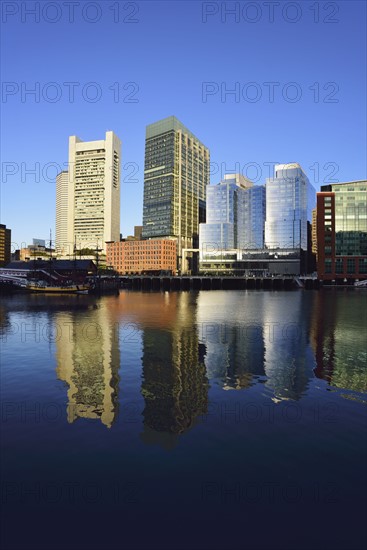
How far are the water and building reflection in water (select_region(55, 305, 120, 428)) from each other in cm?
16

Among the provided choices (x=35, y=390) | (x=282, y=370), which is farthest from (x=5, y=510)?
(x=282, y=370)

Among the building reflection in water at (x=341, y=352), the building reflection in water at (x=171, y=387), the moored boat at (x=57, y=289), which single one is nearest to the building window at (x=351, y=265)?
the moored boat at (x=57, y=289)

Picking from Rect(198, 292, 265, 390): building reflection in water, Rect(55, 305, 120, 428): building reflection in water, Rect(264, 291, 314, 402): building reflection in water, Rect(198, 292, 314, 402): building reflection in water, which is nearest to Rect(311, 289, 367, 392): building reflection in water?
Rect(264, 291, 314, 402): building reflection in water

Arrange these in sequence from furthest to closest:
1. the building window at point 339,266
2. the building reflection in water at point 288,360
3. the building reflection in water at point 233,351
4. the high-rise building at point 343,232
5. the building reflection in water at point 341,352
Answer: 1. the building window at point 339,266
2. the high-rise building at point 343,232
3. the building reflection in water at point 233,351
4. the building reflection in water at point 341,352
5. the building reflection in water at point 288,360

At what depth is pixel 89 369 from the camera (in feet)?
89.3

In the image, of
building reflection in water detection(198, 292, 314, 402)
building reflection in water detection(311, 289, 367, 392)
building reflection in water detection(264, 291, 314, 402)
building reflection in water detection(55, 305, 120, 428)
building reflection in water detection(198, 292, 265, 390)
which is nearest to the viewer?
building reflection in water detection(55, 305, 120, 428)

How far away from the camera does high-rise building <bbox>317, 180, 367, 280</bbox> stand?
619ft

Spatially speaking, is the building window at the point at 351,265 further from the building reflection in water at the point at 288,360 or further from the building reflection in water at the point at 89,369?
the building reflection in water at the point at 89,369

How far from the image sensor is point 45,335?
42.6 metres

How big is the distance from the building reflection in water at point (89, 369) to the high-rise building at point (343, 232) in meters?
166

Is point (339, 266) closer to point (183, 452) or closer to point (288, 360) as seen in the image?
point (288, 360)

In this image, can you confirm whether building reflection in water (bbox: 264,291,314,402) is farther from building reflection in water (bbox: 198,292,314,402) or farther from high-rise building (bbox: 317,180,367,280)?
high-rise building (bbox: 317,180,367,280)

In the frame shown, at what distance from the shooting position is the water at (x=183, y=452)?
10586 millimetres

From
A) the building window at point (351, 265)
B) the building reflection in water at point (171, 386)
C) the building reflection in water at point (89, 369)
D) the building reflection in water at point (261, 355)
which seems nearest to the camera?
the building reflection in water at point (171, 386)
